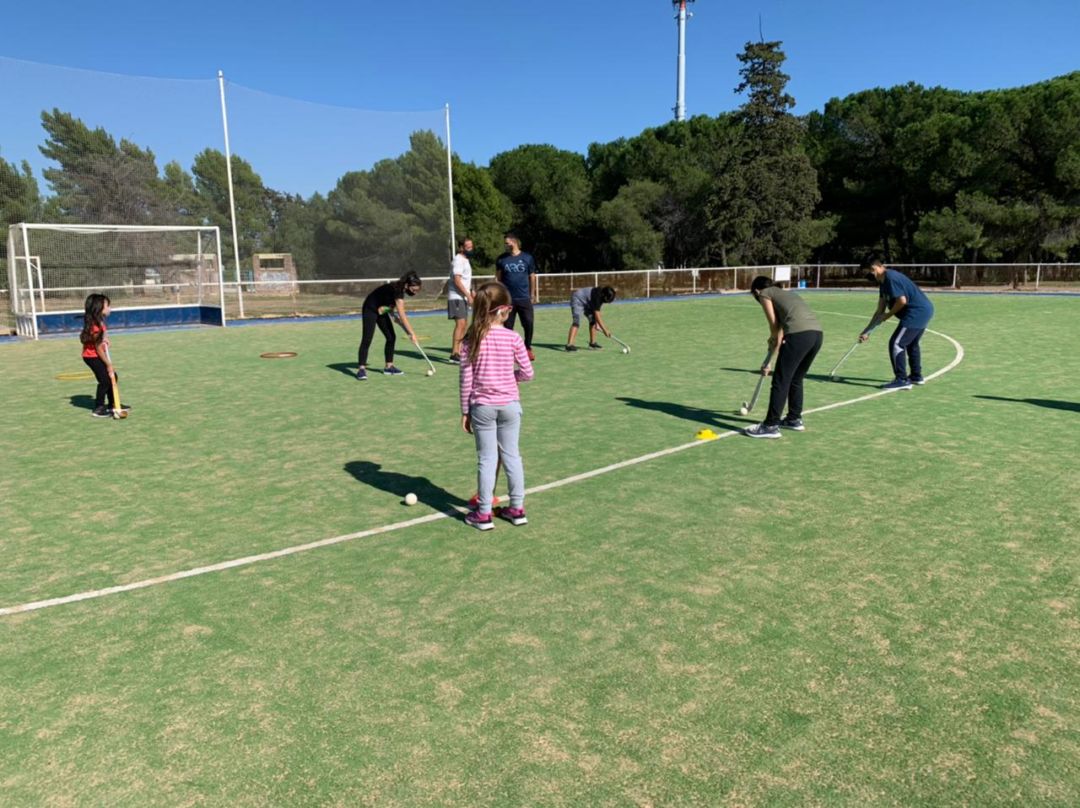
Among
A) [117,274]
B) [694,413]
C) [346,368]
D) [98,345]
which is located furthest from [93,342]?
[117,274]

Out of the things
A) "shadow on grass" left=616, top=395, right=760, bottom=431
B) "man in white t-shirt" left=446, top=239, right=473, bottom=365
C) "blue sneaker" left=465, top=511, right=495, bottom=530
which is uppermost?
"man in white t-shirt" left=446, top=239, right=473, bottom=365

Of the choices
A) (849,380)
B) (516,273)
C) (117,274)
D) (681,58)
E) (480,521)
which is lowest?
(480,521)

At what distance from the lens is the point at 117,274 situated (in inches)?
953

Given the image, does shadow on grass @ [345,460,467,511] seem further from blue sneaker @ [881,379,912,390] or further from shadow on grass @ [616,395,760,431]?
blue sneaker @ [881,379,912,390]

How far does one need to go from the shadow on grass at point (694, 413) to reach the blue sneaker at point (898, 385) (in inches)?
116

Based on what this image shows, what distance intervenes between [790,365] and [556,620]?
4.84 m

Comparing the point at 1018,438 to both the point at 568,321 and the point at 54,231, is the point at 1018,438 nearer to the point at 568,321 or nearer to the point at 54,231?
the point at 568,321

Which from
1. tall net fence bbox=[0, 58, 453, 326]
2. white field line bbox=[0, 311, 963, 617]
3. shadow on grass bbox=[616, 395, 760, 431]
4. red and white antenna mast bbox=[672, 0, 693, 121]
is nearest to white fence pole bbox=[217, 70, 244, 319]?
tall net fence bbox=[0, 58, 453, 326]

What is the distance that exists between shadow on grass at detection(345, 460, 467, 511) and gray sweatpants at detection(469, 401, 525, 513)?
0.70 metres

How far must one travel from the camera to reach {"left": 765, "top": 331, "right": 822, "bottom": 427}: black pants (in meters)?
7.97

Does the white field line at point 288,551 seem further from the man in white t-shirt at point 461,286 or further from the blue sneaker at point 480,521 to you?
the man in white t-shirt at point 461,286

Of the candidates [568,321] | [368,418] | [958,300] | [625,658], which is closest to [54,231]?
[568,321]

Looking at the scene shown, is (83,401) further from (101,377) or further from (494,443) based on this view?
(494,443)

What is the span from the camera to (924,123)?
49.0m
